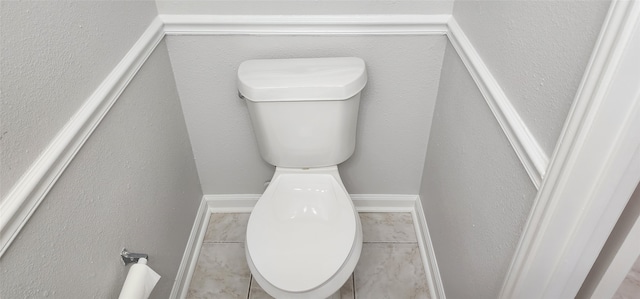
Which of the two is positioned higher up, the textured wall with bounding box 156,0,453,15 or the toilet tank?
Answer: the textured wall with bounding box 156,0,453,15

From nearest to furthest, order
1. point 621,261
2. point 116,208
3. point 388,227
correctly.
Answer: point 621,261 < point 116,208 < point 388,227

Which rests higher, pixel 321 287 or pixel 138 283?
pixel 138 283

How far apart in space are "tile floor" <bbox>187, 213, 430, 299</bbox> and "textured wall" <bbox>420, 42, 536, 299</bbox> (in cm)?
16

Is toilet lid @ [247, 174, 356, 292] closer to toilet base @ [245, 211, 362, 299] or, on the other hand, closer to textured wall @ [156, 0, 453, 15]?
toilet base @ [245, 211, 362, 299]

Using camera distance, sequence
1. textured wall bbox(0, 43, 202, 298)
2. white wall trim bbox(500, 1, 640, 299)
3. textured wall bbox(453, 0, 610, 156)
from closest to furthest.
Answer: white wall trim bbox(500, 1, 640, 299), textured wall bbox(453, 0, 610, 156), textured wall bbox(0, 43, 202, 298)

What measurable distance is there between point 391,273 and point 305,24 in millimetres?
955

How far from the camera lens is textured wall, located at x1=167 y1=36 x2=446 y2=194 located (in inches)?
54.4

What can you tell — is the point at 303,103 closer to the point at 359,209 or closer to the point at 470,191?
the point at 470,191

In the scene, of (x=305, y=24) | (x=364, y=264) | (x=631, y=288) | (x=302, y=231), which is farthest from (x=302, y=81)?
(x=631, y=288)

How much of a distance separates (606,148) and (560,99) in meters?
0.14

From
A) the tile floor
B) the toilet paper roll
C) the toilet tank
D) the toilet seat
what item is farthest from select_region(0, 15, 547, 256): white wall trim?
the tile floor

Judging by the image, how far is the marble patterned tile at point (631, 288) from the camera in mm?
1457

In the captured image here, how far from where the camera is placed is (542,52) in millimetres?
793

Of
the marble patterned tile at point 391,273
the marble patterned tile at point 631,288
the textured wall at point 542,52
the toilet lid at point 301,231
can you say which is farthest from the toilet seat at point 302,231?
the marble patterned tile at point 631,288
